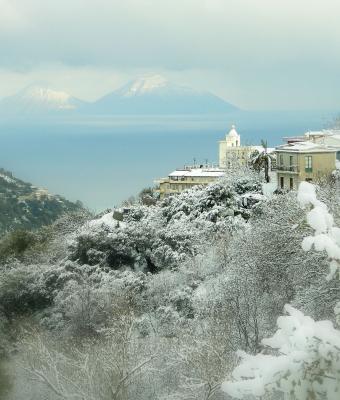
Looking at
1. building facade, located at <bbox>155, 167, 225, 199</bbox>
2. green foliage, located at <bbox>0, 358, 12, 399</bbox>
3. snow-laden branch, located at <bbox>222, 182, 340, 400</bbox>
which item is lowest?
green foliage, located at <bbox>0, 358, 12, 399</bbox>

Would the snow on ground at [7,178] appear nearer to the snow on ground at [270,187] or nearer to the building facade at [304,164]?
the snow on ground at [270,187]

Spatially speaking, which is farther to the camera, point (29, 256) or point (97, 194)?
point (97, 194)

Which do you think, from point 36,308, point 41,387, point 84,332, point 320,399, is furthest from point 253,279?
point 320,399

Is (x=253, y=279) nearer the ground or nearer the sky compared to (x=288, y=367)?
nearer the ground

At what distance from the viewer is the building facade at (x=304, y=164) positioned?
1505 inches

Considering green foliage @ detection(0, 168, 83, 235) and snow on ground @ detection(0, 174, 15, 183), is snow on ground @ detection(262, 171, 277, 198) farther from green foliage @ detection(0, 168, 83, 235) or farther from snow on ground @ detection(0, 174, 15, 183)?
snow on ground @ detection(0, 174, 15, 183)

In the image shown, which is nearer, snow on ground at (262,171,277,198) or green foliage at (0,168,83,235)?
snow on ground at (262,171,277,198)

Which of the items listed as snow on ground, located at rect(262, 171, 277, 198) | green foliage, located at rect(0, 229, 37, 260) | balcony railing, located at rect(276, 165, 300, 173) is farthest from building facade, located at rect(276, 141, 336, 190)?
green foliage, located at rect(0, 229, 37, 260)

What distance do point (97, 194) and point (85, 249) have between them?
9857cm

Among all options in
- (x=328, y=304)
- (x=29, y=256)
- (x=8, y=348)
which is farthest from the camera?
(x=29, y=256)

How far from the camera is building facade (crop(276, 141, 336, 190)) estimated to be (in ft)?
125

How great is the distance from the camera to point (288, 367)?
12.7ft

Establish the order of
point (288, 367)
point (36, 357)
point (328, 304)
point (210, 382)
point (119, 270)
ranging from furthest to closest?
1. point (119, 270)
2. point (328, 304)
3. point (36, 357)
4. point (210, 382)
5. point (288, 367)

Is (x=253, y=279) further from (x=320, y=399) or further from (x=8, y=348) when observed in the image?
(x=320, y=399)
